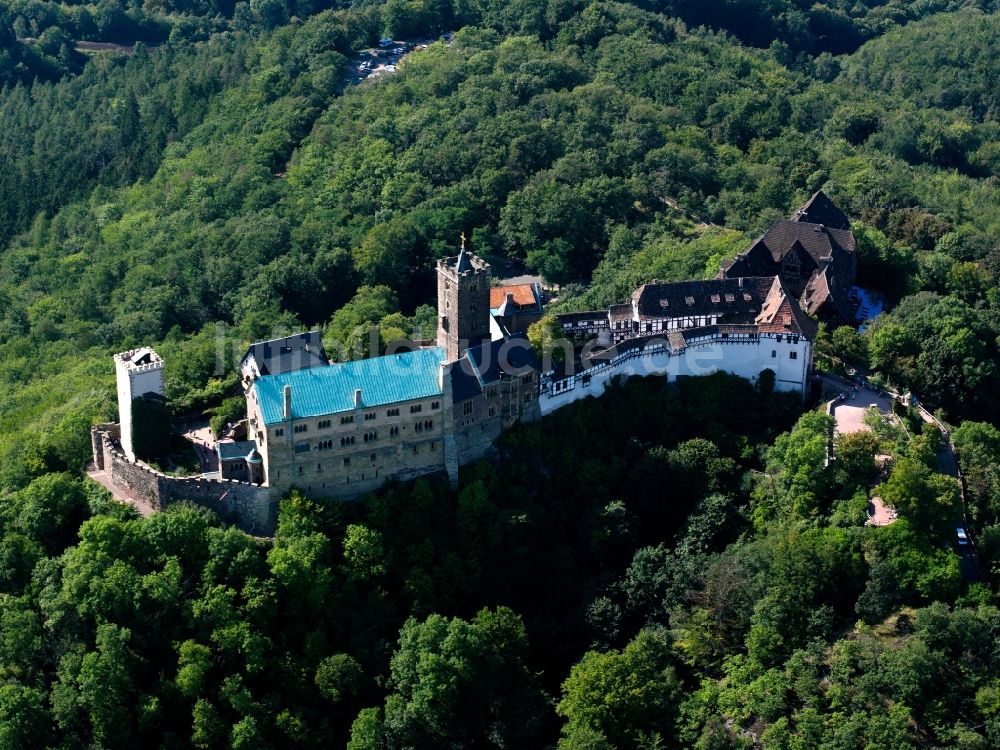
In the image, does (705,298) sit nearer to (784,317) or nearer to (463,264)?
(784,317)

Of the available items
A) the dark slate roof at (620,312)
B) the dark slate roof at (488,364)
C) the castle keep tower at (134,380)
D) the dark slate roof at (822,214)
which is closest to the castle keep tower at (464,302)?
the dark slate roof at (488,364)

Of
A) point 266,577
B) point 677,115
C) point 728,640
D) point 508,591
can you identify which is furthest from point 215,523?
point 677,115

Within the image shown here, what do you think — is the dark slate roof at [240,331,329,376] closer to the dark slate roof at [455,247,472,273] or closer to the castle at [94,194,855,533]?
the castle at [94,194,855,533]

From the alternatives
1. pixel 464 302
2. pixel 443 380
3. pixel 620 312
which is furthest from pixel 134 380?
pixel 620 312

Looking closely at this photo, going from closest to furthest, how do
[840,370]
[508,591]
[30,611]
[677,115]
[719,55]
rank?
[30,611]
[508,591]
[840,370]
[677,115]
[719,55]

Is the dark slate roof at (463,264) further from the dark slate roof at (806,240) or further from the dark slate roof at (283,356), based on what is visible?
the dark slate roof at (806,240)

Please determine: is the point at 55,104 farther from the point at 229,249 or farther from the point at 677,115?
the point at 677,115
